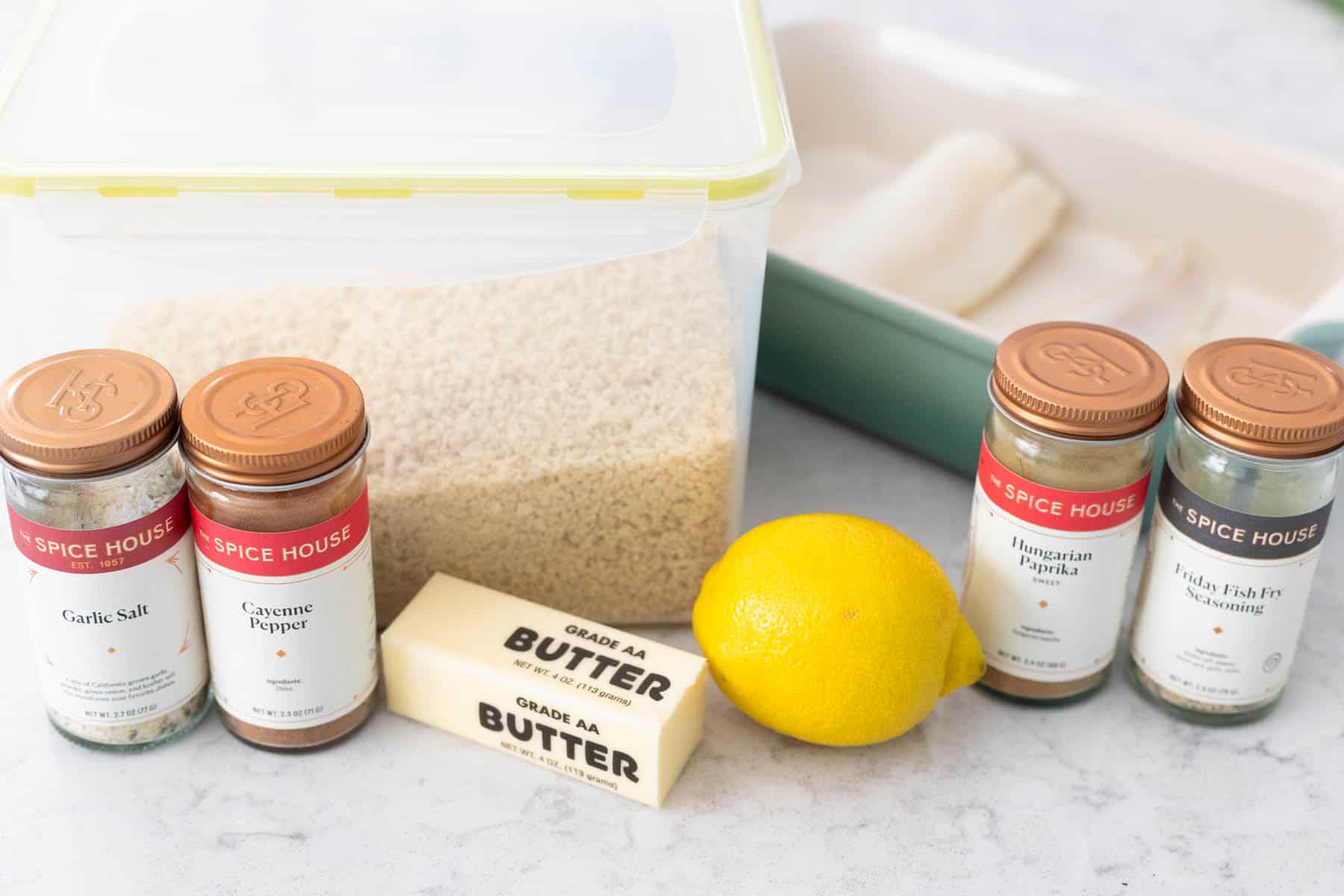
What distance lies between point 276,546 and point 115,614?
9 centimetres

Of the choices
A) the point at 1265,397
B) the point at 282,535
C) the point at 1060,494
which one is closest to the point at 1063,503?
the point at 1060,494

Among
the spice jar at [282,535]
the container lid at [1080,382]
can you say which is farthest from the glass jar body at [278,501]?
the container lid at [1080,382]

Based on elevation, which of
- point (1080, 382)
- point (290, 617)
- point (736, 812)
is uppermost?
point (1080, 382)

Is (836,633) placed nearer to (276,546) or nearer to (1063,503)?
(1063,503)

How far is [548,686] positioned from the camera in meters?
0.70

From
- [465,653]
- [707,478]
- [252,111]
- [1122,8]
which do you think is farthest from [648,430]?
[1122,8]

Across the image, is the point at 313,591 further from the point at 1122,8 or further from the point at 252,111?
the point at 1122,8

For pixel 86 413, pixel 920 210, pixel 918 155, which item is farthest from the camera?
pixel 918 155

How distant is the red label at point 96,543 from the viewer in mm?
638

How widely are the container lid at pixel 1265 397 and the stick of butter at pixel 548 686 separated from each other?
278mm

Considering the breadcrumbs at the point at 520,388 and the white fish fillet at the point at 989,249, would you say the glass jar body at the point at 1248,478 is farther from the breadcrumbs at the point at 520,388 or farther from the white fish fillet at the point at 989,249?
the white fish fillet at the point at 989,249

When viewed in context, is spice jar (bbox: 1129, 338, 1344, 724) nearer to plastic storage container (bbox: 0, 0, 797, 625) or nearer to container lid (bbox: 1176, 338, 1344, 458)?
container lid (bbox: 1176, 338, 1344, 458)

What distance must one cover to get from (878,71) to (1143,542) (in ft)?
1.63

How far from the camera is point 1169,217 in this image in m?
1.12
